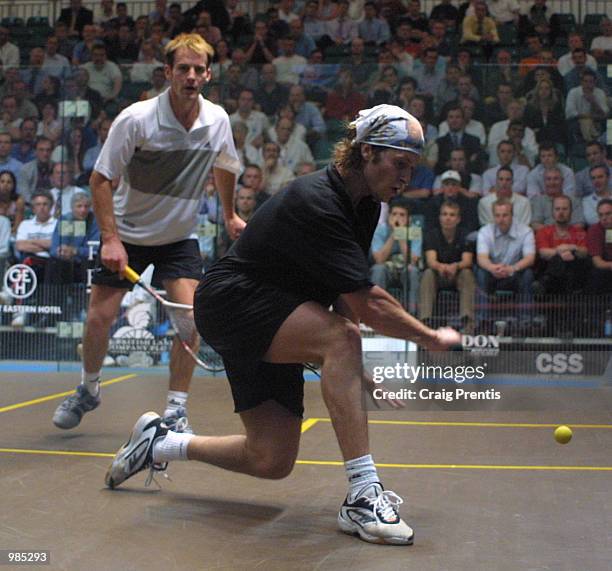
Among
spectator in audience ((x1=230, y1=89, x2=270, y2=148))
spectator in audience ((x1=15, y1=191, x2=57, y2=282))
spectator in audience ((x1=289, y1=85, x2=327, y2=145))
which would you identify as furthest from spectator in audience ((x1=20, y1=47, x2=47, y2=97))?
spectator in audience ((x1=289, y1=85, x2=327, y2=145))

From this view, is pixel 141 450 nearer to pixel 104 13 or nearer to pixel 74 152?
pixel 74 152

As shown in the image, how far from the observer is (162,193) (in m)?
4.36

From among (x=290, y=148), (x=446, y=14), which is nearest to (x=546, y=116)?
(x=290, y=148)

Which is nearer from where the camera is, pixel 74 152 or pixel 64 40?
pixel 74 152

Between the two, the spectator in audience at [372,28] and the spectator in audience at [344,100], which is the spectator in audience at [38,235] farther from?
the spectator in audience at [372,28]

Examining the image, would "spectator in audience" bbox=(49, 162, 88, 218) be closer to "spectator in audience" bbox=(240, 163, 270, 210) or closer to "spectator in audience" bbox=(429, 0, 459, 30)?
"spectator in audience" bbox=(240, 163, 270, 210)

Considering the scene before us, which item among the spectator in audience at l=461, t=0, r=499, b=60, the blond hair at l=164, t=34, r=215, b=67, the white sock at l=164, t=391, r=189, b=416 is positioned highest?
the spectator in audience at l=461, t=0, r=499, b=60

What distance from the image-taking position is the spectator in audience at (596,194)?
7.23 meters

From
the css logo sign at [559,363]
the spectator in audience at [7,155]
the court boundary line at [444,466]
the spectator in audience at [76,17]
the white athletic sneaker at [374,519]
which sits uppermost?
the spectator in audience at [76,17]

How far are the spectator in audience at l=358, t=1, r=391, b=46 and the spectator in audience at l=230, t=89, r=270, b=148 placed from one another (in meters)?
2.96

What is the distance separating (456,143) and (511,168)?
1.41ft

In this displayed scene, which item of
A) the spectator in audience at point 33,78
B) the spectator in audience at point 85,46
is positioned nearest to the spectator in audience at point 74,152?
the spectator in audience at point 33,78

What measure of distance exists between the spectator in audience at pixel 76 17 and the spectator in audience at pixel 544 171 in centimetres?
602

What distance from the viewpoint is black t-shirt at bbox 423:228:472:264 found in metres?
7.25
